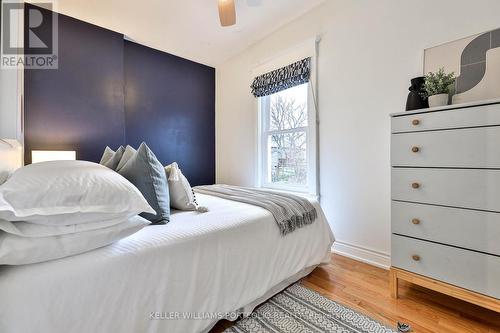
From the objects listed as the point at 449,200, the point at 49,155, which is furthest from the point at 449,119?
the point at 49,155

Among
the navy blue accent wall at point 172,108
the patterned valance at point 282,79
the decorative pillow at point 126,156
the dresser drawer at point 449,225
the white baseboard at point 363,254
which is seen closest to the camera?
the dresser drawer at point 449,225

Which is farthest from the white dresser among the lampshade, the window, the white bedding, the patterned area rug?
the lampshade

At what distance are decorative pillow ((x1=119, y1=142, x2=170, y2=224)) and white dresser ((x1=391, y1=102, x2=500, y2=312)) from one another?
4.87 feet

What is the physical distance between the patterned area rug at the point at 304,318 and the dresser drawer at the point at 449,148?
3.27ft

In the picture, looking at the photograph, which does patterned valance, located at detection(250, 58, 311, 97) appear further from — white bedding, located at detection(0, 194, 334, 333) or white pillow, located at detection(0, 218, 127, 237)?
white pillow, located at detection(0, 218, 127, 237)

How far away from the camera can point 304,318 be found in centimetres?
139

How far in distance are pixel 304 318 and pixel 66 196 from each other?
1.38 metres

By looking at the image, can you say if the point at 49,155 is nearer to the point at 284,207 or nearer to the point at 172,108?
the point at 172,108

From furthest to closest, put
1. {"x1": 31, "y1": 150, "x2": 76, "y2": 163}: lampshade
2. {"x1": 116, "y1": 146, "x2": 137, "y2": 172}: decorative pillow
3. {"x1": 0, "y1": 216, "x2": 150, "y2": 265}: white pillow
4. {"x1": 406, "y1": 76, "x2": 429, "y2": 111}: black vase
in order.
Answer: {"x1": 31, "y1": 150, "x2": 76, "y2": 163}: lampshade
{"x1": 406, "y1": 76, "x2": 429, "y2": 111}: black vase
{"x1": 116, "y1": 146, "x2": 137, "y2": 172}: decorative pillow
{"x1": 0, "y1": 216, "x2": 150, "y2": 265}: white pillow

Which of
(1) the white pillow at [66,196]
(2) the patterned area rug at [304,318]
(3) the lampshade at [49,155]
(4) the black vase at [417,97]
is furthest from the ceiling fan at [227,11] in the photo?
(2) the patterned area rug at [304,318]

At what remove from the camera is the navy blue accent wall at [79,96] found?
8.10ft

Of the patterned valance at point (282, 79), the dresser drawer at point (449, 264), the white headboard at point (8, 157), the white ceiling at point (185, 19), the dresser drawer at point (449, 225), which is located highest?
the white ceiling at point (185, 19)

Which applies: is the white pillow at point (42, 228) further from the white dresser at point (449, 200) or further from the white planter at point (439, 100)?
the white planter at point (439, 100)

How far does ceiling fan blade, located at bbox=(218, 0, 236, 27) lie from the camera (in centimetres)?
185
